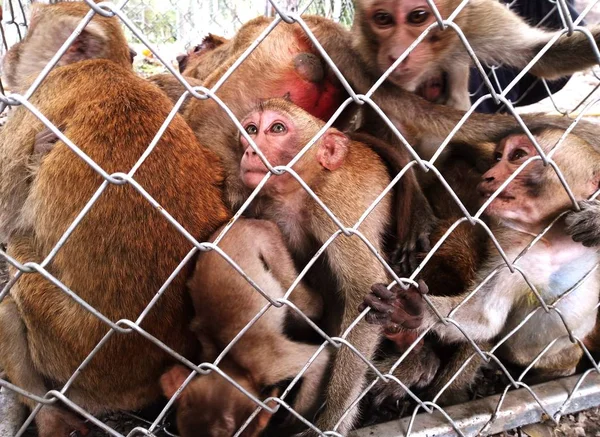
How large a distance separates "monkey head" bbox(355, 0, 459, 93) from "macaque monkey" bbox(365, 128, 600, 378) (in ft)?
1.79

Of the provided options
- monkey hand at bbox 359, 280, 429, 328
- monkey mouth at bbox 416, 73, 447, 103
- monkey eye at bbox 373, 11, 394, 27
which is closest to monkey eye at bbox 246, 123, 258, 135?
monkey eye at bbox 373, 11, 394, 27

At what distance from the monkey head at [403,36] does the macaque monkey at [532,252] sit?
0.54 metres

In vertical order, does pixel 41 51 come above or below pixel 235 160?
above

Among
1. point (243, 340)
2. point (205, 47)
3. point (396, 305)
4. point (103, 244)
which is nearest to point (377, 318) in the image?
point (396, 305)

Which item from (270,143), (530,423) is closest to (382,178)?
(270,143)

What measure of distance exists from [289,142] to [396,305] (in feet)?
2.80

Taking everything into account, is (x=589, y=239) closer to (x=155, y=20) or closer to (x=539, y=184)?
(x=539, y=184)

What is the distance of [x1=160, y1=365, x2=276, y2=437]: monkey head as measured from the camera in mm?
1764

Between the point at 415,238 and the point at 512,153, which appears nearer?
the point at 512,153

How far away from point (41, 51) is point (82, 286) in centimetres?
142

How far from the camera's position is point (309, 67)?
9.11 ft

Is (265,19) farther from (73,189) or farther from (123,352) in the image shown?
(123,352)

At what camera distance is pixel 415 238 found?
2.48m

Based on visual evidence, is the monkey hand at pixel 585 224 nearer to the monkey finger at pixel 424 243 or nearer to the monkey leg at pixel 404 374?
the monkey finger at pixel 424 243
